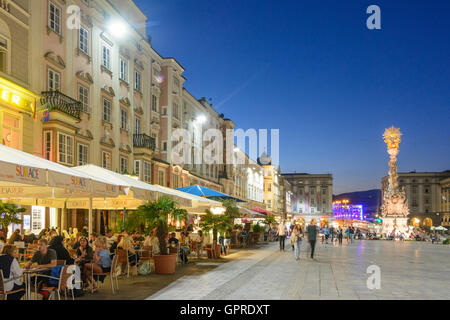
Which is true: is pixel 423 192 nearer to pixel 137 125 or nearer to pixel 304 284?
pixel 137 125

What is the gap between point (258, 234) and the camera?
3603cm

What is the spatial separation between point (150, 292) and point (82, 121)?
1492cm

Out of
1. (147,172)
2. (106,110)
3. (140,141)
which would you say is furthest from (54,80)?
(147,172)

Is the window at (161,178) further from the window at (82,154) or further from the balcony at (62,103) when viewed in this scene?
the balcony at (62,103)

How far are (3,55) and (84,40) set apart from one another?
7075mm

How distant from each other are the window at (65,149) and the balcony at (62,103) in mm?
1107

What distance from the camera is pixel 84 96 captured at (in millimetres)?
24344

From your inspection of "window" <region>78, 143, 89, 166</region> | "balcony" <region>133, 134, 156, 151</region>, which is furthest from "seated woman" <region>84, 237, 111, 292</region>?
"balcony" <region>133, 134, 156, 151</region>

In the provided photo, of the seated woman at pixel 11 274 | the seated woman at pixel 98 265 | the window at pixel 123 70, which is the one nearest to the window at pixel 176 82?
the window at pixel 123 70

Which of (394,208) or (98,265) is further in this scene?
(394,208)
